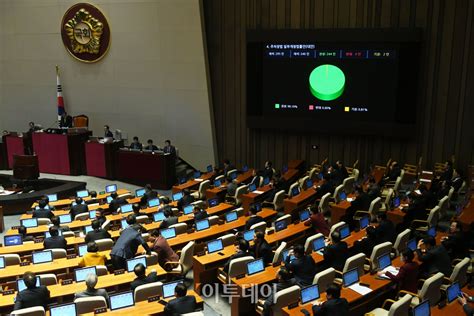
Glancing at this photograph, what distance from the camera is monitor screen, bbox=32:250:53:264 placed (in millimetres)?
8266

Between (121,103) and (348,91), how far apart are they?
8.01 meters

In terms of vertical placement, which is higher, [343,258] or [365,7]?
[365,7]

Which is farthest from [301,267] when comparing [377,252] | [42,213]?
[42,213]

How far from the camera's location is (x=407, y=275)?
7387 millimetres

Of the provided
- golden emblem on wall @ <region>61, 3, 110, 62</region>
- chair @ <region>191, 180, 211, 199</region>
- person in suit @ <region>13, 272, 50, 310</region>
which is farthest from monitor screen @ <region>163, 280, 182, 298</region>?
golden emblem on wall @ <region>61, 3, 110, 62</region>

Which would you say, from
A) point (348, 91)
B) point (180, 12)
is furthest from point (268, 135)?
point (180, 12)

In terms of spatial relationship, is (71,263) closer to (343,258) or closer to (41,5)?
(343,258)

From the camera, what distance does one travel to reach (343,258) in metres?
8.30

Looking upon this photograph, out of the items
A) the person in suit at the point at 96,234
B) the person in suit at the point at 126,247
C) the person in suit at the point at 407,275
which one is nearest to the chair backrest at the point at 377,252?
the person in suit at the point at 407,275

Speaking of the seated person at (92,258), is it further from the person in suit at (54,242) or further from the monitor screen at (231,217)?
the monitor screen at (231,217)

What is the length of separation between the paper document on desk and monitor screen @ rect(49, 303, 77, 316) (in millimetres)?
3710

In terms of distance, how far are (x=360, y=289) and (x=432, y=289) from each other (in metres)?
0.94

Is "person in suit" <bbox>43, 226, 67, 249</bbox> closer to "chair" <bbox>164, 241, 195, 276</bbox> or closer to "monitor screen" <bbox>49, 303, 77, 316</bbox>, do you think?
"chair" <bbox>164, 241, 195, 276</bbox>

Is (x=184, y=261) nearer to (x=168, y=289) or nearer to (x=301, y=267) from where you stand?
(x=168, y=289)
